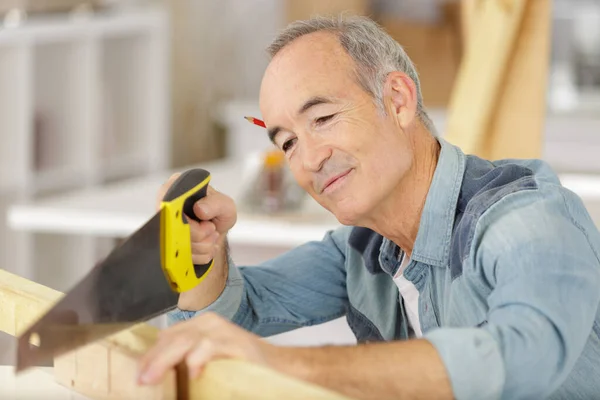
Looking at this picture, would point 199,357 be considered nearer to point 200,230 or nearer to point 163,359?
point 163,359

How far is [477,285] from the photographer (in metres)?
1.24

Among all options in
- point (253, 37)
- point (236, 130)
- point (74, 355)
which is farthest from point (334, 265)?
point (253, 37)

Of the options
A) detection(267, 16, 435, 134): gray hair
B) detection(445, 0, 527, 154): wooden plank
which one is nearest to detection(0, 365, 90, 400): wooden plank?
detection(267, 16, 435, 134): gray hair

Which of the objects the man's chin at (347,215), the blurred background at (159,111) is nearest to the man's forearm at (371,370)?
the man's chin at (347,215)

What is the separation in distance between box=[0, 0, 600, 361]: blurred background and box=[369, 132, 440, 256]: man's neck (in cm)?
87

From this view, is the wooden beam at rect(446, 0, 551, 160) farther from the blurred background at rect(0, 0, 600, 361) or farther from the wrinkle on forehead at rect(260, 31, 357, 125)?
the wrinkle on forehead at rect(260, 31, 357, 125)

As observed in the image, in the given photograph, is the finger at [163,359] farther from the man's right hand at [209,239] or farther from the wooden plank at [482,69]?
the wooden plank at [482,69]

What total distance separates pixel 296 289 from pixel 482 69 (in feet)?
2.30

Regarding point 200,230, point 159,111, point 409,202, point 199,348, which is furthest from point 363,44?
point 159,111

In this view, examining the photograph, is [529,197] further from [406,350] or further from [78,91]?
[78,91]

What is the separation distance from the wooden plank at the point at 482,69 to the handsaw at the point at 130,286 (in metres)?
0.87

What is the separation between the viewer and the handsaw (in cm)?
101

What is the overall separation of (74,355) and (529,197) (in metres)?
0.55

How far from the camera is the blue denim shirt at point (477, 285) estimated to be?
3.39ft
